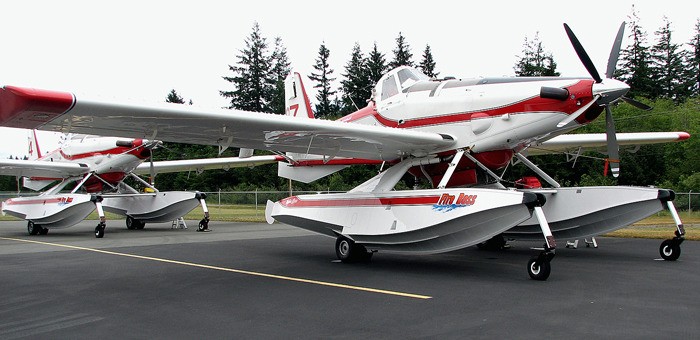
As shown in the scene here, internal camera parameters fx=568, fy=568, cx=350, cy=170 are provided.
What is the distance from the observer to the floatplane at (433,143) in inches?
297

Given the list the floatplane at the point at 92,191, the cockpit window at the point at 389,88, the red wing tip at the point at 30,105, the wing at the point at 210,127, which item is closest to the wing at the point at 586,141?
the cockpit window at the point at 389,88

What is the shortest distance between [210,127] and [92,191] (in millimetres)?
13177

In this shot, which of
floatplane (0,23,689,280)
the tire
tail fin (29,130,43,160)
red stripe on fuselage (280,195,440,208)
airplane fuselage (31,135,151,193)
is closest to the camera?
floatplane (0,23,689,280)

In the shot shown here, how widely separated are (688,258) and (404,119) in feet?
17.0

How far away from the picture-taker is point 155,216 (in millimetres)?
18641

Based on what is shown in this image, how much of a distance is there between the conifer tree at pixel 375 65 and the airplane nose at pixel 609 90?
175 feet

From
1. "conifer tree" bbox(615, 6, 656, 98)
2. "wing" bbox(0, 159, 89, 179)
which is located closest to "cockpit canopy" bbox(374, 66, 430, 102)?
"wing" bbox(0, 159, 89, 179)

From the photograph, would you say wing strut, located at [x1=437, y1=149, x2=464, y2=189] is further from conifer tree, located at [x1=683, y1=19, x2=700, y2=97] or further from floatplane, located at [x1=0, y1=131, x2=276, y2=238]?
conifer tree, located at [x1=683, y1=19, x2=700, y2=97]

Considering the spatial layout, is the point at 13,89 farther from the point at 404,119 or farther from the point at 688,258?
the point at 688,258

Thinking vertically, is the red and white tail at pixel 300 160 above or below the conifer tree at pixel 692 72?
below

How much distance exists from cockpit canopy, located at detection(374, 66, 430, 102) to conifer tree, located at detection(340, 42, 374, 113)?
47849 millimetres

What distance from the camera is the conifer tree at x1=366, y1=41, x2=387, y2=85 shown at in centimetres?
6125

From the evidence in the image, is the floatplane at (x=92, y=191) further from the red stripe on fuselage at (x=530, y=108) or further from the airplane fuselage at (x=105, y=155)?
the red stripe on fuselage at (x=530, y=108)

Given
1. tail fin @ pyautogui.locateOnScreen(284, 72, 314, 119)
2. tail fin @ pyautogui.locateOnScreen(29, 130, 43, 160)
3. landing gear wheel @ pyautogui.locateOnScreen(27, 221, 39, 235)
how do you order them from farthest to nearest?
1. tail fin @ pyautogui.locateOnScreen(29, 130, 43, 160)
2. landing gear wheel @ pyautogui.locateOnScreen(27, 221, 39, 235)
3. tail fin @ pyautogui.locateOnScreen(284, 72, 314, 119)
